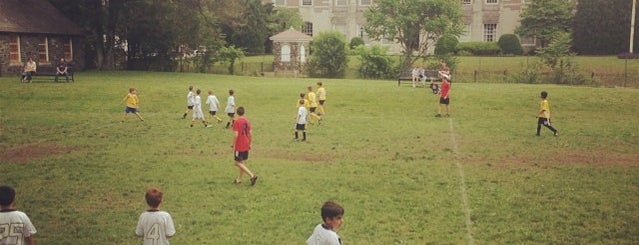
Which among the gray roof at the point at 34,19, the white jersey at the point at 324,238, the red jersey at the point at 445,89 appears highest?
the gray roof at the point at 34,19

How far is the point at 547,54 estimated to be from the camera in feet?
152

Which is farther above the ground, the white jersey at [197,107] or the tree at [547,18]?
the tree at [547,18]

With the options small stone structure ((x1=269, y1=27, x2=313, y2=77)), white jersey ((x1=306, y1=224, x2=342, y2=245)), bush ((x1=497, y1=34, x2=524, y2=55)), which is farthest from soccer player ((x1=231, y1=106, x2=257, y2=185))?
bush ((x1=497, y1=34, x2=524, y2=55))

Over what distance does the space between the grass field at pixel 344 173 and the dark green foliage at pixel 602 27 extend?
31733 mm

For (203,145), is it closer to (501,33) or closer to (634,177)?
(634,177)

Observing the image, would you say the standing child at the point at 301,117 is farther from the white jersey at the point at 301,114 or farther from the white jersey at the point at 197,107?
the white jersey at the point at 197,107

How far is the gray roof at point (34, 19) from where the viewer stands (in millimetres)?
42781

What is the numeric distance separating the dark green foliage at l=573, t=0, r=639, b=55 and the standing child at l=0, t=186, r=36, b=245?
199 ft

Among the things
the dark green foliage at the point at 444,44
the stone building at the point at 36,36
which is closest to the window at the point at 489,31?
the dark green foliage at the point at 444,44

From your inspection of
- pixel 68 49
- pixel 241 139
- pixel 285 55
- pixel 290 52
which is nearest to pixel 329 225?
pixel 241 139

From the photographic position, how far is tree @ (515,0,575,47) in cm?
6075

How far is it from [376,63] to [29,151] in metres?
33.6

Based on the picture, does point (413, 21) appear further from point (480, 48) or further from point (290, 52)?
point (480, 48)

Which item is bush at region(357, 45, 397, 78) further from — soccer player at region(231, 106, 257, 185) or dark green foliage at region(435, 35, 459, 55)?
soccer player at region(231, 106, 257, 185)
